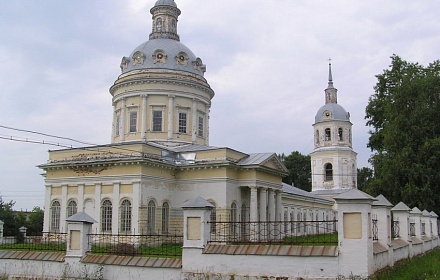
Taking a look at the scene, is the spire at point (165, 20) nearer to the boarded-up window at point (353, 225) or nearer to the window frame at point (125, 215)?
the window frame at point (125, 215)

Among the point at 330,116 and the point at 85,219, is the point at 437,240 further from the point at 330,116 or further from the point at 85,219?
the point at 330,116

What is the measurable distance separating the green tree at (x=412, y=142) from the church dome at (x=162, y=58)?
12660 millimetres

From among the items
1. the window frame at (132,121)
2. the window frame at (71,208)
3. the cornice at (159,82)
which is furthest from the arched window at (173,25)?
the window frame at (71,208)

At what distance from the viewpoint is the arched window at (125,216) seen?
83.6 feet

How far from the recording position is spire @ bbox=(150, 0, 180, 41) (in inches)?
1364

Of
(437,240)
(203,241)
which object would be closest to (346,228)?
(203,241)

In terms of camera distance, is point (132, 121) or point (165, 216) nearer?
point (165, 216)

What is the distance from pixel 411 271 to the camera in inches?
515

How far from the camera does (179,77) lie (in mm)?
31484

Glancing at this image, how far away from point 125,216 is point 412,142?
16443 millimetres

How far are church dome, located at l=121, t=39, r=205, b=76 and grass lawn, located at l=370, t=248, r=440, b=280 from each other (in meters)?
20.9

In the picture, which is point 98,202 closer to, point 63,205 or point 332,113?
point 63,205

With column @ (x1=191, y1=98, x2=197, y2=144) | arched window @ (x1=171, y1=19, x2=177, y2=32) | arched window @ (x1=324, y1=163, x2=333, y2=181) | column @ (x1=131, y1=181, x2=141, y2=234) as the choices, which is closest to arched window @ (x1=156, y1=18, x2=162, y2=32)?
arched window @ (x1=171, y1=19, x2=177, y2=32)

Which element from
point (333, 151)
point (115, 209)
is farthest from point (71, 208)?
point (333, 151)
